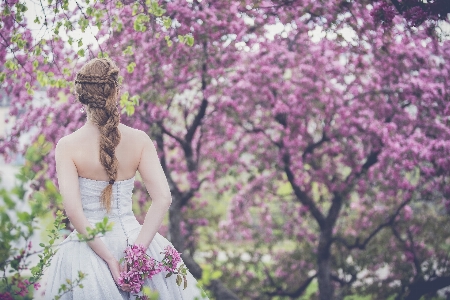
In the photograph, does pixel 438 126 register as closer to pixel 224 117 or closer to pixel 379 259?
pixel 379 259

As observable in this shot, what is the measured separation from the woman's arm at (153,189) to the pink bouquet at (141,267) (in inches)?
6.1

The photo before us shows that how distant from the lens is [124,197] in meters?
2.84

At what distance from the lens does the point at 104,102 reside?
107 inches

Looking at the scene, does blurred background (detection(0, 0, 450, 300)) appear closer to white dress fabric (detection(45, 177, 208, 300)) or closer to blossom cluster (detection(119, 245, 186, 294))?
white dress fabric (detection(45, 177, 208, 300))

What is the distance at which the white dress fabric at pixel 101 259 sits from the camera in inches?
104

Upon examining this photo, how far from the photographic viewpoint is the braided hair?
2.69 meters

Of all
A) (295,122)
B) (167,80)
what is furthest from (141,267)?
(295,122)

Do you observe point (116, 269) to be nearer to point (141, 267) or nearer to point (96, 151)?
point (141, 267)

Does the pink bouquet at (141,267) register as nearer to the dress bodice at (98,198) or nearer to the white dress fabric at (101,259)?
the white dress fabric at (101,259)

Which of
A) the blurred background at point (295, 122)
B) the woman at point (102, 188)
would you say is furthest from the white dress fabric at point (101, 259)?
the blurred background at point (295, 122)

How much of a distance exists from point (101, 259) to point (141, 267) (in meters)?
0.24

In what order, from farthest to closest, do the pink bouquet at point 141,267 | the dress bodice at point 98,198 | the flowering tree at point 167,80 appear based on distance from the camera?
the flowering tree at point 167,80 < the dress bodice at point 98,198 < the pink bouquet at point 141,267

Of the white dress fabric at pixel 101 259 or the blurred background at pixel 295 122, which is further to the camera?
the blurred background at pixel 295 122

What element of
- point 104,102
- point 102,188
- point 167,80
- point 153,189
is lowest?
point 167,80
